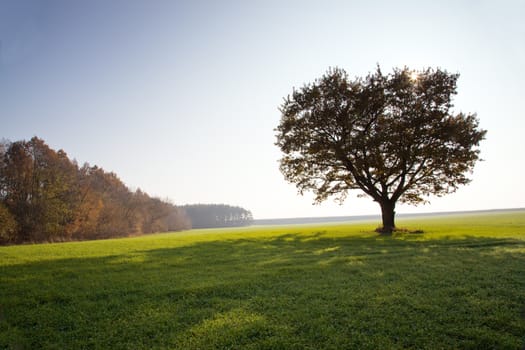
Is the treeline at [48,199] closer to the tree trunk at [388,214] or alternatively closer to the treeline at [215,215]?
the tree trunk at [388,214]

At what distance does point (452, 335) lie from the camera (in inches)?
232

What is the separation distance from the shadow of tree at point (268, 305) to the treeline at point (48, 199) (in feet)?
154

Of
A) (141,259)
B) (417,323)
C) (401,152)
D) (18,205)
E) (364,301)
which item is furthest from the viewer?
(18,205)

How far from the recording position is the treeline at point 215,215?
174125 millimetres

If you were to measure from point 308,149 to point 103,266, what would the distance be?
24908mm

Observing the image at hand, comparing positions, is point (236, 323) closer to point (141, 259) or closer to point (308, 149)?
point (141, 259)

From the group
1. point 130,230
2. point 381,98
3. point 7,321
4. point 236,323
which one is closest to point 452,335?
point 236,323

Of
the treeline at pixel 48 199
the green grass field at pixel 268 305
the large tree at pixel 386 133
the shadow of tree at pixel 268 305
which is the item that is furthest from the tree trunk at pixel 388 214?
the treeline at pixel 48 199

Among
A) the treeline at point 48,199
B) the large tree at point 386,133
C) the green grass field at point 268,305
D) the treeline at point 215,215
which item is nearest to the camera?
the green grass field at point 268,305

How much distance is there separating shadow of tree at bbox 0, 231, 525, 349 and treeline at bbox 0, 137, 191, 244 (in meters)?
47.1

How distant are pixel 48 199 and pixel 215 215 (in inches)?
5078

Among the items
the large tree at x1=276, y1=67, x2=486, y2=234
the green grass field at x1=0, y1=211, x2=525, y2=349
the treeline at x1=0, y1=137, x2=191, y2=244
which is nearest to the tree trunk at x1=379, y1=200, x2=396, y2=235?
the large tree at x1=276, y1=67, x2=486, y2=234

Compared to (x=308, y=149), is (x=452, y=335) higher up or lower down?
lower down

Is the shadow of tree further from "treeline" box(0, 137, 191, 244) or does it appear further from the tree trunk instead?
"treeline" box(0, 137, 191, 244)
